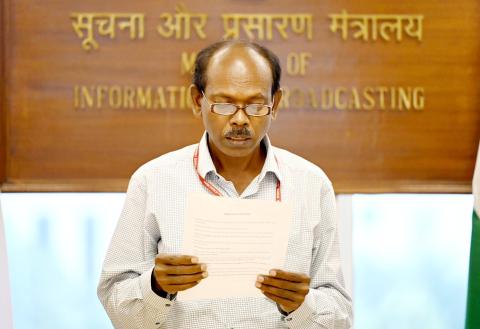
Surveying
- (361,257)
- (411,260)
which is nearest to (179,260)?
(361,257)

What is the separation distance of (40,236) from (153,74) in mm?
803

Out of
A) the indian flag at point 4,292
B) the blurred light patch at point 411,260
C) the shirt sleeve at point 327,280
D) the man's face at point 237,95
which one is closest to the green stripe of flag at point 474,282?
the blurred light patch at point 411,260

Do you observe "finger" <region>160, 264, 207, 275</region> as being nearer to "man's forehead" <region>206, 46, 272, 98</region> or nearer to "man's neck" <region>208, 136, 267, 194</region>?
"man's neck" <region>208, 136, 267, 194</region>

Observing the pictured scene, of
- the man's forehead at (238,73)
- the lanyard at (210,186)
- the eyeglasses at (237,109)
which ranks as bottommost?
the lanyard at (210,186)

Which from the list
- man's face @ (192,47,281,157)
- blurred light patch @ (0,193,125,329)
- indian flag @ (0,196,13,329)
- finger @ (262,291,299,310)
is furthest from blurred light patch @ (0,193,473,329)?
finger @ (262,291,299,310)

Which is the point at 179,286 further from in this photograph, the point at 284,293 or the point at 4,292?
the point at 4,292

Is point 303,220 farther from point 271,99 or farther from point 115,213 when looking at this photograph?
point 115,213

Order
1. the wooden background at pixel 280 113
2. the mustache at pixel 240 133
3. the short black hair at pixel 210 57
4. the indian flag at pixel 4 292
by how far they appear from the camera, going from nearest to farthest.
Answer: the mustache at pixel 240 133
the short black hair at pixel 210 57
the indian flag at pixel 4 292
the wooden background at pixel 280 113

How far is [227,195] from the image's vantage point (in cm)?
204

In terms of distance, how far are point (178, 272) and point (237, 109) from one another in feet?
1.45

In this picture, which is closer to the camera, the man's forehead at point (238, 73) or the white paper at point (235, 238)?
→ the white paper at point (235, 238)

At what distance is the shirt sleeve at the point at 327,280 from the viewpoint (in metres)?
1.98

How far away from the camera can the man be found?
1.96m

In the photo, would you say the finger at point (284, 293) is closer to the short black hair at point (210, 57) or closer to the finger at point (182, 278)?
the finger at point (182, 278)
